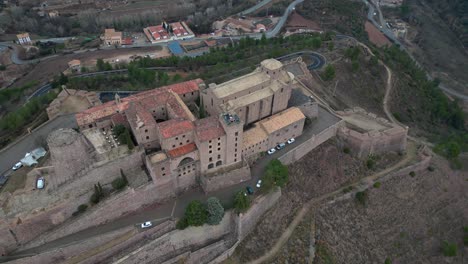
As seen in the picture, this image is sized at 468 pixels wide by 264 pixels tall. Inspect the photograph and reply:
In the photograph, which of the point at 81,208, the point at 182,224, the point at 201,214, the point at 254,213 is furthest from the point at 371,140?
the point at 81,208

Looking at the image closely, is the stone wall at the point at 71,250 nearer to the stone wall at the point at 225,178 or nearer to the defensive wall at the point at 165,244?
the defensive wall at the point at 165,244

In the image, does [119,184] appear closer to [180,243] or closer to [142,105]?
[180,243]

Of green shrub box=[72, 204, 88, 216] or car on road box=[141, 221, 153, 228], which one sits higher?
green shrub box=[72, 204, 88, 216]

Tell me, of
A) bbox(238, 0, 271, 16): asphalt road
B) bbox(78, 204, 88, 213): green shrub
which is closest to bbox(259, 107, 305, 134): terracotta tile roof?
bbox(78, 204, 88, 213): green shrub

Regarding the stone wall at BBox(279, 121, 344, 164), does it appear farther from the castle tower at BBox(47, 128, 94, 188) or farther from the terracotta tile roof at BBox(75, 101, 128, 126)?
the castle tower at BBox(47, 128, 94, 188)

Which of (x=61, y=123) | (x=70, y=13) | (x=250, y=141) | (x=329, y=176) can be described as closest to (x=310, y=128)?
(x=329, y=176)

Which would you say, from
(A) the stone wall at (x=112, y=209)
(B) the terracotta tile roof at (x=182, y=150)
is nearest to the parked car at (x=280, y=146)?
(B) the terracotta tile roof at (x=182, y=150)
